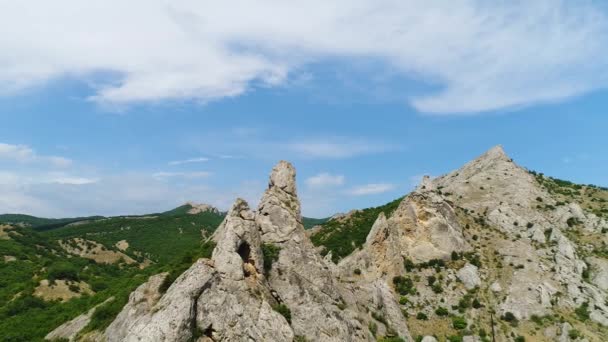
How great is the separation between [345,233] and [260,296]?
60273 millimetres

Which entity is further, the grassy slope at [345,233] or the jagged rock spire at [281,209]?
the grassy slope at [345,233]

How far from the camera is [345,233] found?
97.1m

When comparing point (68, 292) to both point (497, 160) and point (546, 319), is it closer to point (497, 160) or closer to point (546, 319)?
point (546, 319)

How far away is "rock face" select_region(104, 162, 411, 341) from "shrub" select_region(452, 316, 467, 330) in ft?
40.8

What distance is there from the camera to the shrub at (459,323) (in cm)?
6344

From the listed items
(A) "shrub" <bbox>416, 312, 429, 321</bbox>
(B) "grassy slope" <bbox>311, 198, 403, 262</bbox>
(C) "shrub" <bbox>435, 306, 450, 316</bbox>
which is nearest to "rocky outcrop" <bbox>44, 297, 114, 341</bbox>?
(A) "shrub" <bbox>416, 312, 429, 321</bbox>

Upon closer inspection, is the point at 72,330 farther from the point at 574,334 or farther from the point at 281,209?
the point at 574,334

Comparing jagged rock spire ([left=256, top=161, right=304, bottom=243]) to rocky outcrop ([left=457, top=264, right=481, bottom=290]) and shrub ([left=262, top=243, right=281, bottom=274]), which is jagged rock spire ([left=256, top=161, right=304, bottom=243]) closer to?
shrub ([left=262, top=243, right=281, bottom=274])

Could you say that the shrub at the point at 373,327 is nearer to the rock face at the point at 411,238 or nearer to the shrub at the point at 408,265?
the rock face at the point at 411,238

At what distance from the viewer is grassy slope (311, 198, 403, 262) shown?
86.5m

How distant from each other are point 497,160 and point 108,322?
97648 mm

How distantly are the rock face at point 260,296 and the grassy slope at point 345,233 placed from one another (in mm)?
29707

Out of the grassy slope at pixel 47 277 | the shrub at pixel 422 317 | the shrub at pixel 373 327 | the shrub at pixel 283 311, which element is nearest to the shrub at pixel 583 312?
Result: the shrub at pixel 422 317

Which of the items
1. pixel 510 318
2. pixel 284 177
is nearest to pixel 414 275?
pixel 510 318
